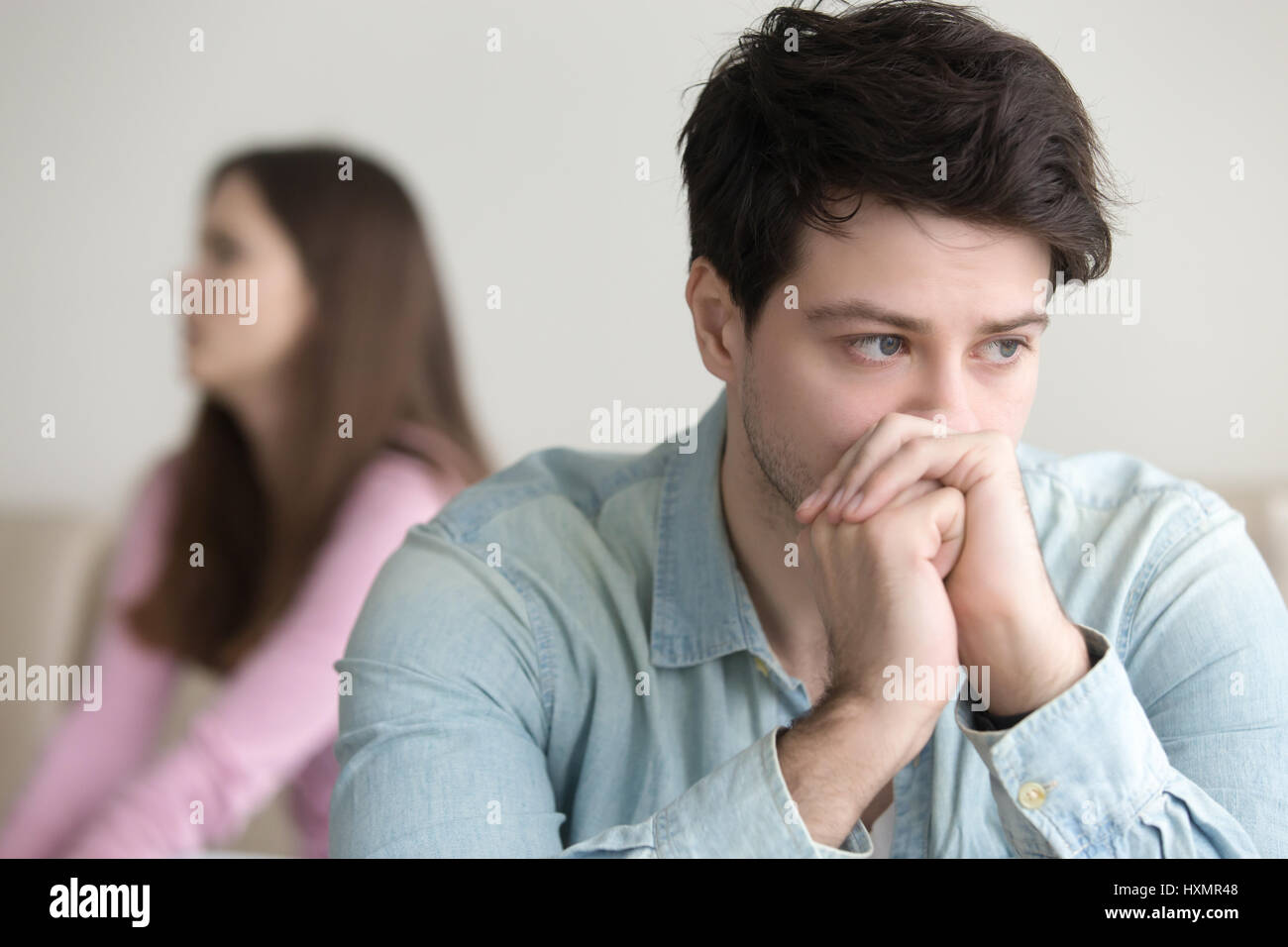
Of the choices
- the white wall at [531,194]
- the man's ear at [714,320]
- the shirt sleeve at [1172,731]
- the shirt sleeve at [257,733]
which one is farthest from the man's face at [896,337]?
the white wall at [531,194]

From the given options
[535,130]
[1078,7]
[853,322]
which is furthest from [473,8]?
[853,322]

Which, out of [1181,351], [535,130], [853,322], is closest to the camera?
[853,322]

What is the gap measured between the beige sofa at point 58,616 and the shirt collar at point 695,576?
4.86 ft

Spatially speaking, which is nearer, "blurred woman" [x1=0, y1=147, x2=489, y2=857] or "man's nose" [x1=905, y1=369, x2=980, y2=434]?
"man's nose" [x1=905, y1=369, x2=980, y2=434]

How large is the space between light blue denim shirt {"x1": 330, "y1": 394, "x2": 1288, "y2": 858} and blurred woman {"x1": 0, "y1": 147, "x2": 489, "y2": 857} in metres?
0.73

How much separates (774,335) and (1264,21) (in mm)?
1701

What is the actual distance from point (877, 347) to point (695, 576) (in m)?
0.31

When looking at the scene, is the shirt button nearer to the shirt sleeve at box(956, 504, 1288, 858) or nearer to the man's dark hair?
the shirt sleeve at box(956, 504, 1288, 858)

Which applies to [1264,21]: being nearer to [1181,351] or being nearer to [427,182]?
[1181,351]

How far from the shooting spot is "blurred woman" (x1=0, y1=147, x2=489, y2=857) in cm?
199

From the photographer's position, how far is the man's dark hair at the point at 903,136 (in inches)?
43.9

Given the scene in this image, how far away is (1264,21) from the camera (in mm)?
2297

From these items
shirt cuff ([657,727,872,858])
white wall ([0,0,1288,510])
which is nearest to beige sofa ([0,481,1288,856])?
white wall ([0,0,1288,510])

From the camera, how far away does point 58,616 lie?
8.45 feet
